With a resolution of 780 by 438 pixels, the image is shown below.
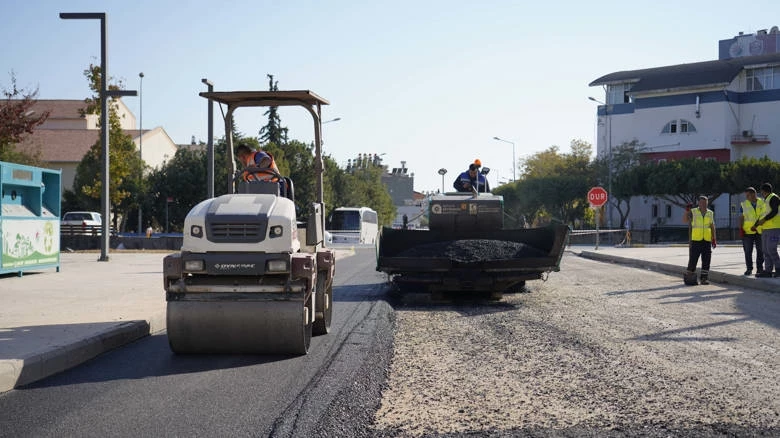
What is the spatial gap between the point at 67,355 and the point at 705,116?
226 ft

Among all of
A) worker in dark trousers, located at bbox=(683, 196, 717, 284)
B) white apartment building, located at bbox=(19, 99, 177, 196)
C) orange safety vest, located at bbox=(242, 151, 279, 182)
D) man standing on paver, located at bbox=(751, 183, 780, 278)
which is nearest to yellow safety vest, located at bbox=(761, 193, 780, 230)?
man standing on paver, located at bbox=(751, 183, 780, 278)

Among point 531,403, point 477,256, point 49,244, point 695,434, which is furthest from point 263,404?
point 49,244

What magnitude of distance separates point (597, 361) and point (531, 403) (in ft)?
6.02

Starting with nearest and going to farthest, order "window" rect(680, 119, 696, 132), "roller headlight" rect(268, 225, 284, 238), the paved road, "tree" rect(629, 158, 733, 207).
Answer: the paved road < "roller headlight" rect(268, 225, 284, 238) < "tree" rect(629, 158, 733, 207) < "window" rect(680, 119, 696, 132)

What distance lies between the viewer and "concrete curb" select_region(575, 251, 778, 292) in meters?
15.8

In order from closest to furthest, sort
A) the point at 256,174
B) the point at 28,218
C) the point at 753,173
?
the point at 256,174, the point at 28,218, the point at 753,173

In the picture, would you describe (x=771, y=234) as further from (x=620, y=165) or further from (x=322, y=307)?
(x=620, y=165)

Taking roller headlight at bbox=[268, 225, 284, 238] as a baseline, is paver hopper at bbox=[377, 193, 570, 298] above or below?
below

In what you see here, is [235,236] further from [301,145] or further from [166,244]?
[301,145]

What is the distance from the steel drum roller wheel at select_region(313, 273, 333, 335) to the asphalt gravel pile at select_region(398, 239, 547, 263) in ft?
12.1

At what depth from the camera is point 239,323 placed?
7.85 metres

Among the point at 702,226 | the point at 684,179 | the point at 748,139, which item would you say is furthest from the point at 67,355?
the point at 748,139

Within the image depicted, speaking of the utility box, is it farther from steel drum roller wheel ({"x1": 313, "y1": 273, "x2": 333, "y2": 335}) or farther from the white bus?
the white bus

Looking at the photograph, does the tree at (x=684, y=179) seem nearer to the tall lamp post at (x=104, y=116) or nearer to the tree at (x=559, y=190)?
the tree at (x=559, y=190)
